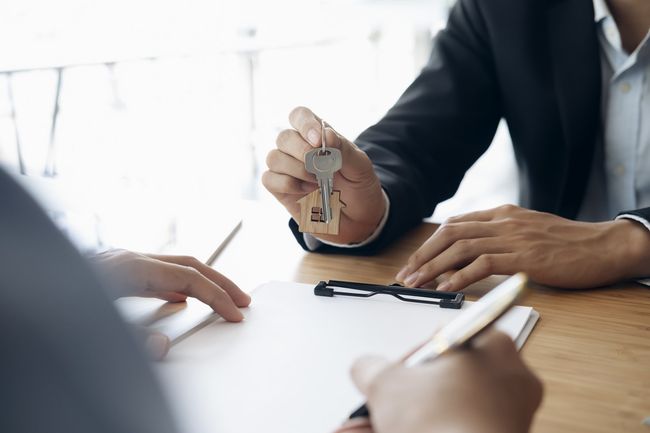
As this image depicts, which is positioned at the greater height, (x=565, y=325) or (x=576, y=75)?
(x=576, y=75)

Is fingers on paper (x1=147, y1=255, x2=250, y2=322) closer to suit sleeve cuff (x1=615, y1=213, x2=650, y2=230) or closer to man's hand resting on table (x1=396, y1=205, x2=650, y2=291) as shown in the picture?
man's hand resting on table (x1=396, y1=205, x2=650, y2=291)

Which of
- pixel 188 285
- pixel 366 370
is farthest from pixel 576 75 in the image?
pixel 366 370

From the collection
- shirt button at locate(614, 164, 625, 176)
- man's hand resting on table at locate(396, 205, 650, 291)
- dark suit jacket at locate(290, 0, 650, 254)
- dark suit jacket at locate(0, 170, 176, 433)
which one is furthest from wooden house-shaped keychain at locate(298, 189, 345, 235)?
dark suit jacket at locate(0, 170, 176, 433)

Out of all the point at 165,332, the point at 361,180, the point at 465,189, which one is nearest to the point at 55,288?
the point at 165,332

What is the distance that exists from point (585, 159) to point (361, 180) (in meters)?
0.61

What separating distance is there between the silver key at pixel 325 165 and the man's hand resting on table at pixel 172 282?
196 mm

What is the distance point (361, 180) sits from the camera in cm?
121

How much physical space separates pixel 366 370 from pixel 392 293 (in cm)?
49

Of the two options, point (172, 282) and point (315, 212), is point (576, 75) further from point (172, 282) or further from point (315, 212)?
point (172, 282)

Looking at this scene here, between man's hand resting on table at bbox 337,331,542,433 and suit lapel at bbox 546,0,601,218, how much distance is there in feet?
3.72

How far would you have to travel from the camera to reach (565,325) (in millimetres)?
923

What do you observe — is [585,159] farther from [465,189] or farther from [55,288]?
[465,189]

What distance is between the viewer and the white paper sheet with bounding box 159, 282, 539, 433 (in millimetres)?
701

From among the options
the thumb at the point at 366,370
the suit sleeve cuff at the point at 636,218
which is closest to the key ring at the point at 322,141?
the suit sleeve cuff at the point at 636,218
